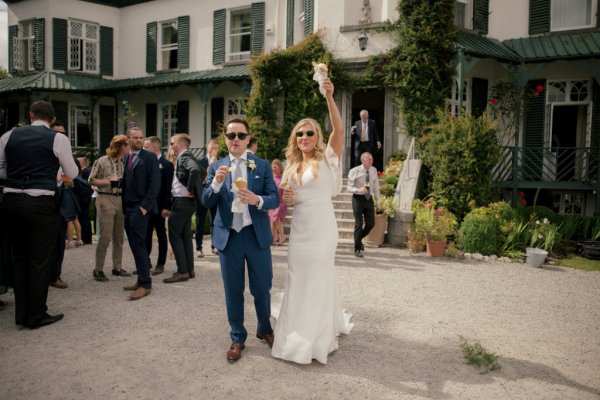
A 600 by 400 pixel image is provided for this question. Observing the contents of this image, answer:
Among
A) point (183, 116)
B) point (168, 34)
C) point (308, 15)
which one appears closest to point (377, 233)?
point (308, 15)

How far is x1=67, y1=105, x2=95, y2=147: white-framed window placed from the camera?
68.5ft

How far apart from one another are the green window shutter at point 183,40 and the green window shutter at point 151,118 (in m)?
2.41

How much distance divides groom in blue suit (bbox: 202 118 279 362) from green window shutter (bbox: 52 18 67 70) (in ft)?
63.2

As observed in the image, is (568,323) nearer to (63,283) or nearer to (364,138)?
(63,283)

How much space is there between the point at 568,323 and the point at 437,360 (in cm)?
216

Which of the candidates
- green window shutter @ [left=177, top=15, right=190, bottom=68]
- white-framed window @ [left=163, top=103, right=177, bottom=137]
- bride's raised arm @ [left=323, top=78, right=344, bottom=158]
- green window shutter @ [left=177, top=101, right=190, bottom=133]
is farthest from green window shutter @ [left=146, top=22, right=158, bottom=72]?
bride's raised arm @ [left=323, top=78, right=344, bottom=158]

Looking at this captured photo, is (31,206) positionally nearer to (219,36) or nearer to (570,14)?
(219,36)

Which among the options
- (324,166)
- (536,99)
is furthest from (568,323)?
(536,99)

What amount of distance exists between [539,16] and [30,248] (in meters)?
15.1

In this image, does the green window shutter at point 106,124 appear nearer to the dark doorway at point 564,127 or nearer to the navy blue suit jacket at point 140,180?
the navy blue suit jacket at point 140,180

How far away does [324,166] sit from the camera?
4211 millimetres

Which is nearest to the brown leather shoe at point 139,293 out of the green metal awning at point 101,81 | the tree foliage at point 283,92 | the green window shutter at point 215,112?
the tree foliage at point 283,92

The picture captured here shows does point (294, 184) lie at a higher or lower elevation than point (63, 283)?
higher

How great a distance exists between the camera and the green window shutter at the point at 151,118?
68.2 ft
